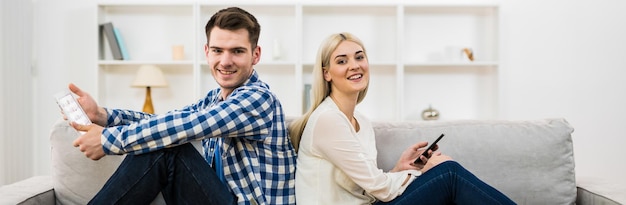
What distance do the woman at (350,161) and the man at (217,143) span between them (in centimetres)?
9

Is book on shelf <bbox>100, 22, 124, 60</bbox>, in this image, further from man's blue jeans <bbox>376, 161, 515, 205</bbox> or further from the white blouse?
man's blue jeans <bbox>376, 161, 515, 205</bbox>

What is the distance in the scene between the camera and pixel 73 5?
459 cm

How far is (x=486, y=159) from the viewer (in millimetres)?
2088

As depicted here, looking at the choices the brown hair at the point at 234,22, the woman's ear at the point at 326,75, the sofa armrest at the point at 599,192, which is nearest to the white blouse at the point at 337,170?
the woman's ear at the point at 326,75

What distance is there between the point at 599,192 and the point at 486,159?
1.21 ft

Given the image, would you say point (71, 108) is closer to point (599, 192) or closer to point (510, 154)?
point (510, 154)

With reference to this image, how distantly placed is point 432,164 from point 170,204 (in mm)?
815

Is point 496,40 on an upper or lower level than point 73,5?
lower

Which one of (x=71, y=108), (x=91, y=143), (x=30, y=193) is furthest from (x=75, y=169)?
(x=91, y=143)

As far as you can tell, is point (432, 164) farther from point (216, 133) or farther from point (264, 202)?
point (216, 133)

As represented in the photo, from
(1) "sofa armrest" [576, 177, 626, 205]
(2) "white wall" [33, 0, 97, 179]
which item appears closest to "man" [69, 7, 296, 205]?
(1) "sofa armrest" [576, 177, 626, 205]

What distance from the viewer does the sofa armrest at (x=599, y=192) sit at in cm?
189

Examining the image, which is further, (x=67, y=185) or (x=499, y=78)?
(x=499, y=78)

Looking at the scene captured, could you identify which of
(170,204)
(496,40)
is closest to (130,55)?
(496,40)
